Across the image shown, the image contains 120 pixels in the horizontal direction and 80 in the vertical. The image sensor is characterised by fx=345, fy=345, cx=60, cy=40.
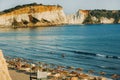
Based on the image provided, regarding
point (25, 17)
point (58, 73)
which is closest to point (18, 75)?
point (58, 73)

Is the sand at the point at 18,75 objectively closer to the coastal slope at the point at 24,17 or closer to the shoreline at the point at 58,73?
the shoreline at the point at 58,73

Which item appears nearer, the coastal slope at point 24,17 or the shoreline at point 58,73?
the shoreline at point 58,73

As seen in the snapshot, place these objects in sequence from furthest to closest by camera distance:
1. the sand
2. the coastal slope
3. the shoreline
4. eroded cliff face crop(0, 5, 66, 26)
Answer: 1. the coastal slope
2. eroded cliff face crop(0, 5, 66, 26)
3. the shoreline
4. the sand

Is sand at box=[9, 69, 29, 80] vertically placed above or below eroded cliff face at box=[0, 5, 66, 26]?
above

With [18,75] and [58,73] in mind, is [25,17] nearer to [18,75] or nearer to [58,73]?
[58,73]

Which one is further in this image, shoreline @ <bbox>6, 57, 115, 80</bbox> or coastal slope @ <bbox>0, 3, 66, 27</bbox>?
coastal slope @ <bbox>0, 3, 66, 27</bbox>

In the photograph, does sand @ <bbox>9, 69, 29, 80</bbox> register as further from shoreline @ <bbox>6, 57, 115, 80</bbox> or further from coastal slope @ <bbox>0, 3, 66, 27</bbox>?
coastal slope @ <bbox>0, 3, 66, 27</bbox>

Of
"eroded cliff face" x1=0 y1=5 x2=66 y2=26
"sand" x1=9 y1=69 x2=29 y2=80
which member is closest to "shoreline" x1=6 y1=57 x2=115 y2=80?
"sand" x1=9 y1=69 x2=29 y2=80

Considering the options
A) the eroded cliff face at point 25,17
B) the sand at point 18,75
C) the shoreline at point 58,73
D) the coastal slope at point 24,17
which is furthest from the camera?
the coastal slope at point 24,17

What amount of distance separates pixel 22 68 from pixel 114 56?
19699 millimetres

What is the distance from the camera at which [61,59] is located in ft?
172

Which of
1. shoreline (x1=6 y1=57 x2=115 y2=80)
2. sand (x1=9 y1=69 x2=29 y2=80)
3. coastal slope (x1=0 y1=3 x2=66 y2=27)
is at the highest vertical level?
sand (x1=9 y1=69 x2=29 y2=80)

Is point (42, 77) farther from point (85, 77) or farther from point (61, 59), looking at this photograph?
point (61, 59)

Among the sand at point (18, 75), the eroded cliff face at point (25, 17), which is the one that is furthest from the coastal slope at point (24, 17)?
the sand at point (18, 75)
